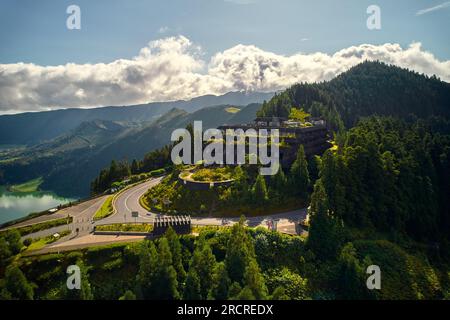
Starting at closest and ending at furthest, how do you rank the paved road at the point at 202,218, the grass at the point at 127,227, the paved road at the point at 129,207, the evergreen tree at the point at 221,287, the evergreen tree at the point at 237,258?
the evergreen tree at the point at 221,287 → the evergreen tree at the point at 237,258 → the grass at the point at 127,227 → the paved road at the point at 202,218 → the paved road at the point at 129,207

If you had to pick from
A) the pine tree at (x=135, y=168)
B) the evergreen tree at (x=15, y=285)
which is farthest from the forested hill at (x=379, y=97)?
the evergreen tree at (x=15, y=285)

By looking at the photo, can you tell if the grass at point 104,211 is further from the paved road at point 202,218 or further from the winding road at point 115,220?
the paved road at point 202,218

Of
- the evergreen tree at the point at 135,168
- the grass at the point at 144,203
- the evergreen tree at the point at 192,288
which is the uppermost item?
the evergreen tree at the point at 135,168

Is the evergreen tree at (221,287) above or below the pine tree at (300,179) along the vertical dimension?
below

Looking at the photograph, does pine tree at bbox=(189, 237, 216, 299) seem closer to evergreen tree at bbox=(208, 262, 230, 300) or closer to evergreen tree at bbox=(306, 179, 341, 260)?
evergreen tree at bbox=(208, 262, 230, 300)
